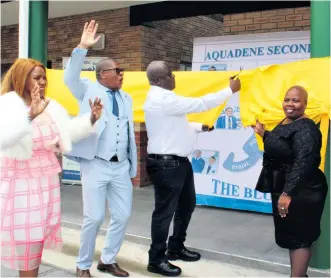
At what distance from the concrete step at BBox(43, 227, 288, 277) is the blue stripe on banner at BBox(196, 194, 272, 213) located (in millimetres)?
1682

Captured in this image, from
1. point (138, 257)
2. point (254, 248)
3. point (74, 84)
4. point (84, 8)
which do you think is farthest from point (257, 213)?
point (84, 8)

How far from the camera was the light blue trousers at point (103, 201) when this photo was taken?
3510 mm

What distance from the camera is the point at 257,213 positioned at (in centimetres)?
583

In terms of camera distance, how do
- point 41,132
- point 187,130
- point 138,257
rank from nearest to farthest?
point 41,132 < point 187,130 < point 138,257

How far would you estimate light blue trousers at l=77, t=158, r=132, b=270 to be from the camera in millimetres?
3510

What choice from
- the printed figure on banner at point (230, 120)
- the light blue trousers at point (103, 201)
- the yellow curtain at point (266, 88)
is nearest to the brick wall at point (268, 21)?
the printed figure on banner at point (230, 120)

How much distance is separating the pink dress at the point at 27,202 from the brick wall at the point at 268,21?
13.5 feet

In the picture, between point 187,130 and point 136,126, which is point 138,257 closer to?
point 187,130

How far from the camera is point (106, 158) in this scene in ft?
11.5

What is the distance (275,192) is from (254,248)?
1.47m

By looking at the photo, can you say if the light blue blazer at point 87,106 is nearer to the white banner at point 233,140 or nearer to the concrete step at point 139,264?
the concrete step at point 139,264

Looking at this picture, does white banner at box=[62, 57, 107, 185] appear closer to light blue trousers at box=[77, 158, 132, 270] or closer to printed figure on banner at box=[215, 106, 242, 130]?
printed figure on banner at box=[215, 106, 242, 130]

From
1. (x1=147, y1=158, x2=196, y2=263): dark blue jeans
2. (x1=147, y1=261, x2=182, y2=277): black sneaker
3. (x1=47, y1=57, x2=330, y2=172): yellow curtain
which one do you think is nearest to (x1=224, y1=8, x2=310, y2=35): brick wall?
(x1=47, y1=57, x2=330, y2=172): yellow curtain

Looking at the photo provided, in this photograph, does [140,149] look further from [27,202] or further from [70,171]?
[27,202]
